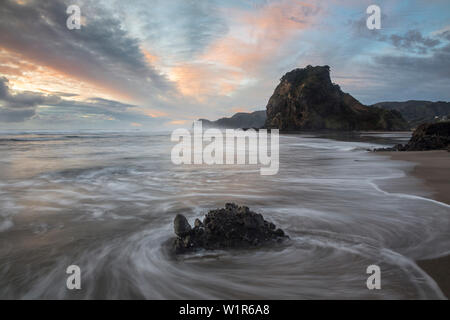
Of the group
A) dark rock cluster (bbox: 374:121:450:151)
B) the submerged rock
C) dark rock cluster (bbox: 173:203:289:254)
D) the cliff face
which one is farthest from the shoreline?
the cliff face

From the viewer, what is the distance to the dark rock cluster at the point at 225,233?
9.02 ft

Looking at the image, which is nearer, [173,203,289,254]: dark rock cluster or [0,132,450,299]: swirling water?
[0,132,450,299]: swirling water

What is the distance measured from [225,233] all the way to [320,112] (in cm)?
8748

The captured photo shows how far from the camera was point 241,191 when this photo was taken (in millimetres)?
5734

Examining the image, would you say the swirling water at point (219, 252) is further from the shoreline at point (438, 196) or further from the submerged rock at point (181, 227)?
Result: the submerged rock at point (181, 227)

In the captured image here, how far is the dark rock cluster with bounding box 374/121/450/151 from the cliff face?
6900cm

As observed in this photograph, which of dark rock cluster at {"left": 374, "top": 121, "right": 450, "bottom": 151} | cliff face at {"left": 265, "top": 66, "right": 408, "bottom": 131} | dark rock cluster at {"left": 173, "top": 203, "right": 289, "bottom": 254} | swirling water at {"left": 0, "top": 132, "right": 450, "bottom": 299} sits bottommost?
swirling water at {"left": 0, "top": 132, "right": 450, "bottom": 299}

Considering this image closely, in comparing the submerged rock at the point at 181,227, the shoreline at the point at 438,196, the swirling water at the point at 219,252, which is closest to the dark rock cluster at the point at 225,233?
the submerged rock at the point at 181,227

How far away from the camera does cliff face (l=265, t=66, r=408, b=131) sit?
81.3m

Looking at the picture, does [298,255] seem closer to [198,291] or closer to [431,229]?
[198,291]

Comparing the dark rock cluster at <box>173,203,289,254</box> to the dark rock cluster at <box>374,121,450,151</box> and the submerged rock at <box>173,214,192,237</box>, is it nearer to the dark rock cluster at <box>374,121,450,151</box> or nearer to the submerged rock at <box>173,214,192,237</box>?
the submerged rock at <box>173,214,192,237</box>

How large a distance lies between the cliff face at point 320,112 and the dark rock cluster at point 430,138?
69.0m

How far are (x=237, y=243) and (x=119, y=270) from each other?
4.08 feet
